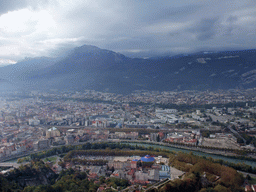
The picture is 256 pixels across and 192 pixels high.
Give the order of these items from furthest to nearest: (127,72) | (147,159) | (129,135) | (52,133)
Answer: (127,72)
(52,133)
(129,135)
(147,159)

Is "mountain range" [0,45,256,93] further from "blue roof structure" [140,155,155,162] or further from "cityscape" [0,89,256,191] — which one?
"blue roof structure" [140,155,155,162]

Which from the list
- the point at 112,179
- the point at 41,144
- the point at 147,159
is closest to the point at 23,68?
the point at 41,144

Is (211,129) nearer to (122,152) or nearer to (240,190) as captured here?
(122,152)

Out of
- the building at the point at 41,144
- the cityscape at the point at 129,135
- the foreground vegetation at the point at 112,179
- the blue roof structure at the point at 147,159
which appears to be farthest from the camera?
the building at the point at 41,144

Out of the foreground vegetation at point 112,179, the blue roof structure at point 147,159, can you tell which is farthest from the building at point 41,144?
the blue roof structure at point 147,159

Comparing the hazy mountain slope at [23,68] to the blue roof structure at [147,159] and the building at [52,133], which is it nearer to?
the building at [52,133]

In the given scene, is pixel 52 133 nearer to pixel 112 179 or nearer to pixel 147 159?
pixel 147 159

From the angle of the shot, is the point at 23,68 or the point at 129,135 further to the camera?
the point at 23,68

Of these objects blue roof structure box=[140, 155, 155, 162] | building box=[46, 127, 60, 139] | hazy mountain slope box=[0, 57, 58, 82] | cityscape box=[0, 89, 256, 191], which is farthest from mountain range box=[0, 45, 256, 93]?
blue roof structure box=[140, 155, 155, 162]
